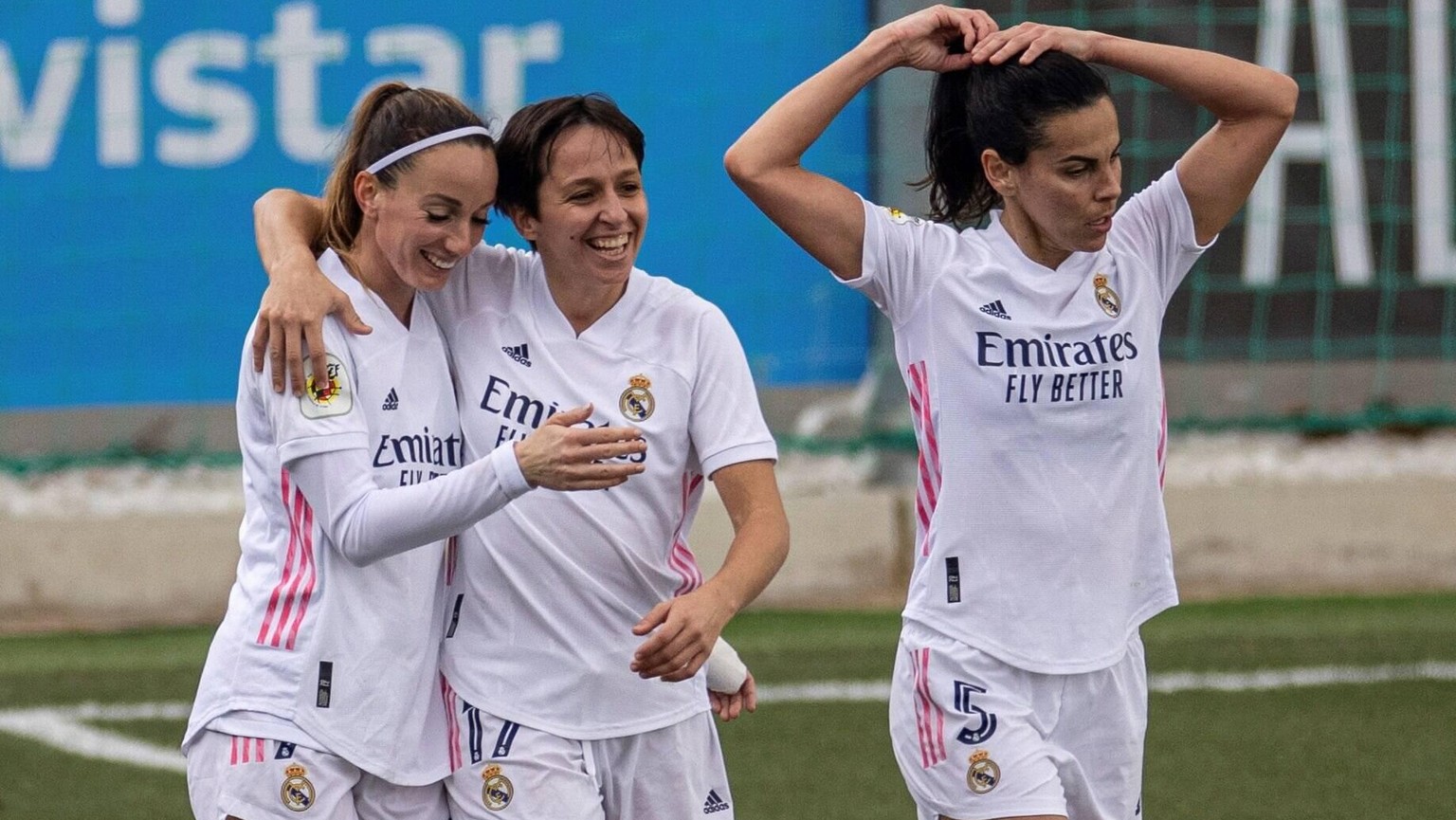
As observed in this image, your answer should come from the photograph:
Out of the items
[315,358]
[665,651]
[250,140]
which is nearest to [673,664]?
[665,651]

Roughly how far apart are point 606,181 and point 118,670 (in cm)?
384

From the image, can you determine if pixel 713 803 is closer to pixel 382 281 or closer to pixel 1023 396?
pixel 1023 396

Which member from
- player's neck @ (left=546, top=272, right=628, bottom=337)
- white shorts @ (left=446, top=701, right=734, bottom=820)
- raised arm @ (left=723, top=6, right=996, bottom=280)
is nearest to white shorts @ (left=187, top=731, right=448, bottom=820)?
white shorts @ (left=446, top=701, right=734, bottom=820)

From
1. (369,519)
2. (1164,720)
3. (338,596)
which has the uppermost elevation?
(369,519)

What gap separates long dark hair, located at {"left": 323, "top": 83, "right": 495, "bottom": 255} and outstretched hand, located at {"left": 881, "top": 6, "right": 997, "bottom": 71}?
2.29ft

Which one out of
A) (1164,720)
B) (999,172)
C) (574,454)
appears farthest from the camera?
(1164,720)

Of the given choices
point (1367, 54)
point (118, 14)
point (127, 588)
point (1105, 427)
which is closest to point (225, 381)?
point (127, 588)

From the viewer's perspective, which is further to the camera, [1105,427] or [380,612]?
[1105,427]

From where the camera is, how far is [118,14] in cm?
731

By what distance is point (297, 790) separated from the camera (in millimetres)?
2902

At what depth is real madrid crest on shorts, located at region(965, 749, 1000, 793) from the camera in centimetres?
318

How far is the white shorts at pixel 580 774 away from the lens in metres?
3.04

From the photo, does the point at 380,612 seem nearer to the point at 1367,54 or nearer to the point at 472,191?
the point at 472,191

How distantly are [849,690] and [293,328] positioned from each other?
3354mm
